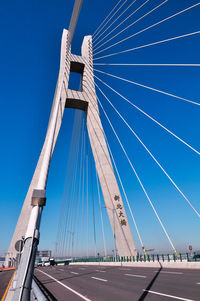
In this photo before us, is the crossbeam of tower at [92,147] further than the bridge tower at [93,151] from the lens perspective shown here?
No

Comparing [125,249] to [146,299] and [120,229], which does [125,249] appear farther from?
[146,299]

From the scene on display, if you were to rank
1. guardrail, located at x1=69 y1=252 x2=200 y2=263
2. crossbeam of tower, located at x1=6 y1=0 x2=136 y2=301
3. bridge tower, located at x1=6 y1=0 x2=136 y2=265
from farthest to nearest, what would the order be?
bridge tower, located at x1=6 y1=0 x2=136 y2=265 → crossbeam of tower, located at x1=6 y1=0 x2=136 y2=301 → guardrail, located at x1=69 y1=252 x2=200 y2=263

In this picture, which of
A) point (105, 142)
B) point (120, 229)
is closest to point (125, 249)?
point (120, 229)

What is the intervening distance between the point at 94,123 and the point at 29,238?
2279 centimetres

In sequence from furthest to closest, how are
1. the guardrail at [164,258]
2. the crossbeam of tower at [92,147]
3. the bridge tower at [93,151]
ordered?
the bridge tower at [93,151], the crossbeam of tower at [92,147], the guardrail at [164,258]

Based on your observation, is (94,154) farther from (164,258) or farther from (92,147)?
(164,258)

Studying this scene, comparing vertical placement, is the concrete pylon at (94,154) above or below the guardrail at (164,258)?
above

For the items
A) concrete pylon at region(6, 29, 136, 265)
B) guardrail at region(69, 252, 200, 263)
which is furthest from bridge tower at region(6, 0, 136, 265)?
guardrail at region(69, 252, 200, 263)

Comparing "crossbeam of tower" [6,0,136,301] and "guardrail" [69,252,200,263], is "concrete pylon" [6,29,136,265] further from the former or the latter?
"guardrail" [69,252,200,263]

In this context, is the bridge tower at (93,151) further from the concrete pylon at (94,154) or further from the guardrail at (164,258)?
the guardrail at (164,258)

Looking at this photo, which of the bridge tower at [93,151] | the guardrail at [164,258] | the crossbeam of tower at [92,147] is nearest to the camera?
the guardrail at [164,258]

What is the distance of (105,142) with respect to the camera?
24.5 metres

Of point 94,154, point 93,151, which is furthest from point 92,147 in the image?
point 94,154

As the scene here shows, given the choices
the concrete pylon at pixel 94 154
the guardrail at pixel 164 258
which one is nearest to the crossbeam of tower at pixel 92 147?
the concrete pylon at pixel 94 154
